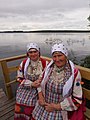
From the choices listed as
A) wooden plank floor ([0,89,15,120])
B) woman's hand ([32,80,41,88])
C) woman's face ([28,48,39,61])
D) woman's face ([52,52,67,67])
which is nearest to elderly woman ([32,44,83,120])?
woman's face ([52,52,67,67])

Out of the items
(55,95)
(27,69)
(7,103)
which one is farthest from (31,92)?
(7,103)

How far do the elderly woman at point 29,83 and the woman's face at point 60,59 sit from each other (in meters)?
0.55

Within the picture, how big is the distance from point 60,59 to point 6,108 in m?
2.17

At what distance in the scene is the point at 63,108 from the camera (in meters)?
2.15

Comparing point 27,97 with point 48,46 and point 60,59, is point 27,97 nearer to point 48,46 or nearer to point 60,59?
point 60,59

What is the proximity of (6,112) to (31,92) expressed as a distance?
1148 millimetres

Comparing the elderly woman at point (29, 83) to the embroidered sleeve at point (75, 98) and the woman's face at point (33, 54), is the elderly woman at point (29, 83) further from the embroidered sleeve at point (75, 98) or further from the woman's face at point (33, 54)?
the embroidered sleeve at point (75, 98)

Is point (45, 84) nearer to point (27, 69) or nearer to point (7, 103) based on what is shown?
point (27, 69)

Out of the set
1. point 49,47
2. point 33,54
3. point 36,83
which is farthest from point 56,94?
point 49,47

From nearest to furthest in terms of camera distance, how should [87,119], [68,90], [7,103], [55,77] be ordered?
[68,90]
[55,77]
[87,119]
[7,103]

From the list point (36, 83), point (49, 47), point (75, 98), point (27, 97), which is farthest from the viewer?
point (49, 47)

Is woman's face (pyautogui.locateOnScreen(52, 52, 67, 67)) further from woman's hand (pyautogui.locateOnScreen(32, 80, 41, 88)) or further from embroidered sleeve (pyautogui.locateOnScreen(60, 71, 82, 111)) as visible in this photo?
woman's hand (pyautogui.locateOnScreen(32, 80, 41, 88))

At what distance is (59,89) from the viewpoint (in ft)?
7.23

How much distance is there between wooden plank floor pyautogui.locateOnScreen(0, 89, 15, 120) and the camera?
340 centimetres
